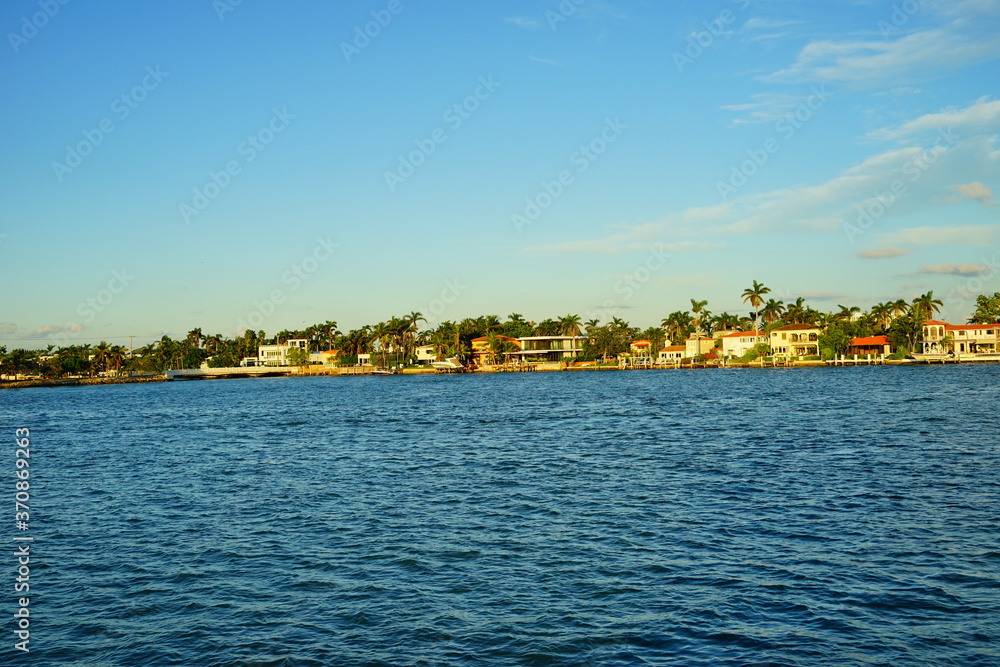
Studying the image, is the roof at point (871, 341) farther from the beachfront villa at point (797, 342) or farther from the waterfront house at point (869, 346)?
the beachfront villa at point (797, 342)

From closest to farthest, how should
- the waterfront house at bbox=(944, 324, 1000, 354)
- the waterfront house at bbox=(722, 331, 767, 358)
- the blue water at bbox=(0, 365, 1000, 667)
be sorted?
the blue water at bbox=(0, 365, 1000, 667), the waterfront house at bbox=(944, 324, 1000, 354), the waterfront house at bbox=(722, 331, 767, 358)

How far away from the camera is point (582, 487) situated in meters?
28.9

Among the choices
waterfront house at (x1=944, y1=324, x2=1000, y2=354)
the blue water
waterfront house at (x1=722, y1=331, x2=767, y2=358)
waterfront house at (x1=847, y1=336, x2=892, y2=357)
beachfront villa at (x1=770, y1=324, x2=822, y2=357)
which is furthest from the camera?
waterfront house at (x1=722, y1=331, x2=767, y2=358)

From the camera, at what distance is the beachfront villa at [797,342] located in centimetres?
18062

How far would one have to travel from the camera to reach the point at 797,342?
181 metres

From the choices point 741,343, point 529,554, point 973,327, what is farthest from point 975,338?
point 529,554

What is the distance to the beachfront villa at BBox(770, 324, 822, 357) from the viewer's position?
593 ft

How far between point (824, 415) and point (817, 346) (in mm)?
134740

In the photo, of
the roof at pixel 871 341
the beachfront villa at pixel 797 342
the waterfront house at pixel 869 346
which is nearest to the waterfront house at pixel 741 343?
the beachfront villa at pixel 797 342

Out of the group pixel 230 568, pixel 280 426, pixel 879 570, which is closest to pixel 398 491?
pixel 230 568

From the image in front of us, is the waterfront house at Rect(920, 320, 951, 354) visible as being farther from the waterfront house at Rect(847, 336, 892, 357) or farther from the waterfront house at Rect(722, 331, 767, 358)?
the waterfront house at Rect(722, 331, 767, 358)

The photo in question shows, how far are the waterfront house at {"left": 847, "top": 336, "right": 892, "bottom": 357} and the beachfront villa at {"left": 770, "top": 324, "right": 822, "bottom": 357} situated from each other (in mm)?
7850

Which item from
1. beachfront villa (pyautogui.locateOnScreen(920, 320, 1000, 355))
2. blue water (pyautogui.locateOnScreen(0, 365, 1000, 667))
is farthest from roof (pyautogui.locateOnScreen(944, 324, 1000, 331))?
blue water (pyautogui.locateOnScreen(0, 365, 1000, 667))

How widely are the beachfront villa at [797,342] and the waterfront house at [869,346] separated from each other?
A: 309 inches
